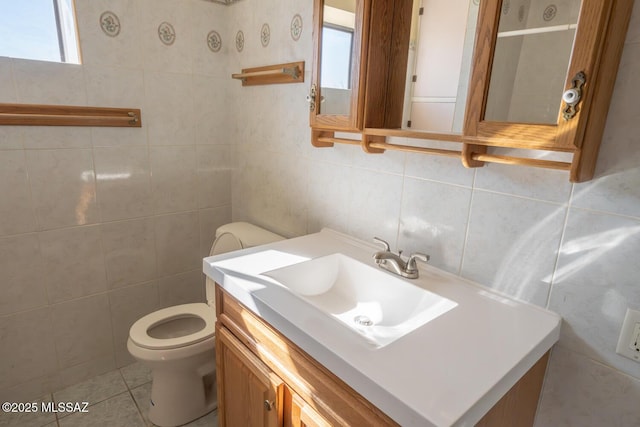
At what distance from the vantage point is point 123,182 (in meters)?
1.80

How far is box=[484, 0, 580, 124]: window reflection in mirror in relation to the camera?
2.44 ft

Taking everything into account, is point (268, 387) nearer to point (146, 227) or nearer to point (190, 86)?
point (146, 227)

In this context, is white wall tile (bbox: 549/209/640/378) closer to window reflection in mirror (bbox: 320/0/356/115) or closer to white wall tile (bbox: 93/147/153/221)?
window reflection in mirror (bbox: 320/0/356/115)

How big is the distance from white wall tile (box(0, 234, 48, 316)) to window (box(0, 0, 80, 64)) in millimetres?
795

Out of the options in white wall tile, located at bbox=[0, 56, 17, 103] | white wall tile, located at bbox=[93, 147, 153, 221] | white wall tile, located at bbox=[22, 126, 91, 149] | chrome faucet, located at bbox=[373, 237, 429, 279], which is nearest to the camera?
chrome faucet, located at bbox=[373, 237, 429, 279]

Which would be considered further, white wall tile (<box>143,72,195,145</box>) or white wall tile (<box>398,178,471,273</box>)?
white wall tile (<box>143,72,195,145</box>)

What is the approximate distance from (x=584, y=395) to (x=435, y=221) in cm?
58

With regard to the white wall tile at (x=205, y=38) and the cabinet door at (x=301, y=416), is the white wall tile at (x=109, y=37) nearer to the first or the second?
the white wall tile at (x=205, y=38)

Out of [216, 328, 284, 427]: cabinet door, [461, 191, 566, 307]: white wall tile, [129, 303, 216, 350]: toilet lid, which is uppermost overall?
[461, 191, 566, 307]: white wall tile

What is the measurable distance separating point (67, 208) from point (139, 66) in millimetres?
757

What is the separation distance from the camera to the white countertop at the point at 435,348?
2.15ft

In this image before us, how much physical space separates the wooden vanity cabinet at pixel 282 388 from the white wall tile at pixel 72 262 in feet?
3.03

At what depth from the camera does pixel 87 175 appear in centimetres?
169

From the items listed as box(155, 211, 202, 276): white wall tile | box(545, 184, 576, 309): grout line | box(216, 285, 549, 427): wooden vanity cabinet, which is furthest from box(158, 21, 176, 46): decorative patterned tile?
box(545, 184, 576, 309): grout line
